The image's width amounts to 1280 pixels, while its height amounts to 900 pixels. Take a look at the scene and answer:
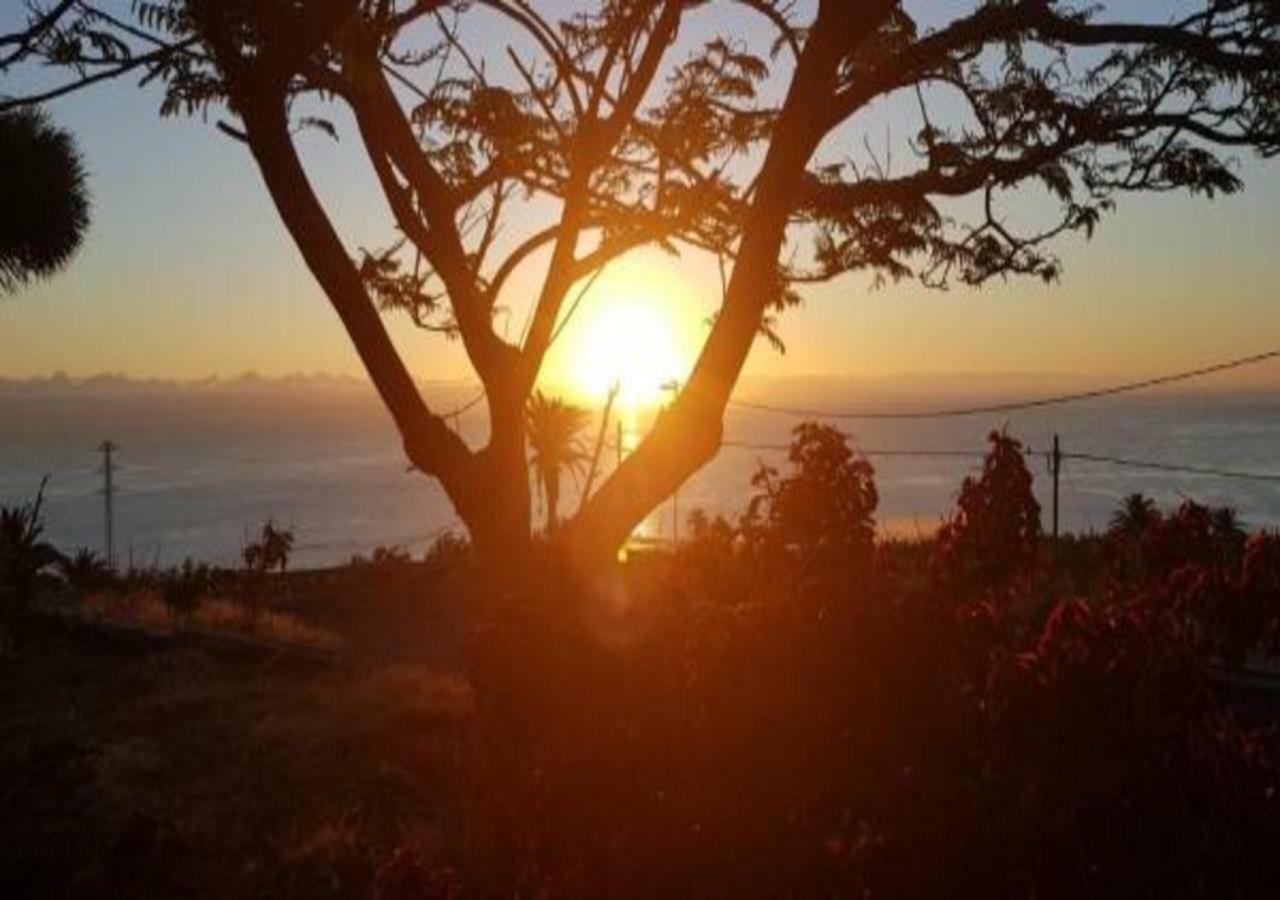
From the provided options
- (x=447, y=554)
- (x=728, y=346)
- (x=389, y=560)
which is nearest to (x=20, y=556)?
(x=389, y=560)

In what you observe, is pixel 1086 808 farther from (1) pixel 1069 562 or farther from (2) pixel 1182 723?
(1) pixel 1069 562

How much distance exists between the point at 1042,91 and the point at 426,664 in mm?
6170

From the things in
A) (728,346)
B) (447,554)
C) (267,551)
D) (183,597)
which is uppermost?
(728,346)

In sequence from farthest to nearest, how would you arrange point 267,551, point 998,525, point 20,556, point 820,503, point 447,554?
point 447,554
point 267,551
point 20,556
point 998,525
point 820,503

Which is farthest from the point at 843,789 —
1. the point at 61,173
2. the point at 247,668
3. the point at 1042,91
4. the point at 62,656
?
the point at 61,173

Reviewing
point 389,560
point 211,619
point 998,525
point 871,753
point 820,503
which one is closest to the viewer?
point 871,753

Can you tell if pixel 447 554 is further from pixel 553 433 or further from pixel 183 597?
pixel 183 597

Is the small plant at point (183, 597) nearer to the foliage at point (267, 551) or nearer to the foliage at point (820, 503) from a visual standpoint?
the foliage at point (267, 551)

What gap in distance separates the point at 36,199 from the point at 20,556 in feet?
18.1

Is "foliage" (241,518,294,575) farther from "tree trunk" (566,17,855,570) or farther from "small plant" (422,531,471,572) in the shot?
"tree trunk" (566,17,855,570)

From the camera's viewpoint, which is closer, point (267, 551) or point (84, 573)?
point (267, 551)

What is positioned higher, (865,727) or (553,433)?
(553,433)

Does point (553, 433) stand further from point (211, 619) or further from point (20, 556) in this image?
point (20, 556)

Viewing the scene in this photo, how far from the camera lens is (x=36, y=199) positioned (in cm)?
1650
